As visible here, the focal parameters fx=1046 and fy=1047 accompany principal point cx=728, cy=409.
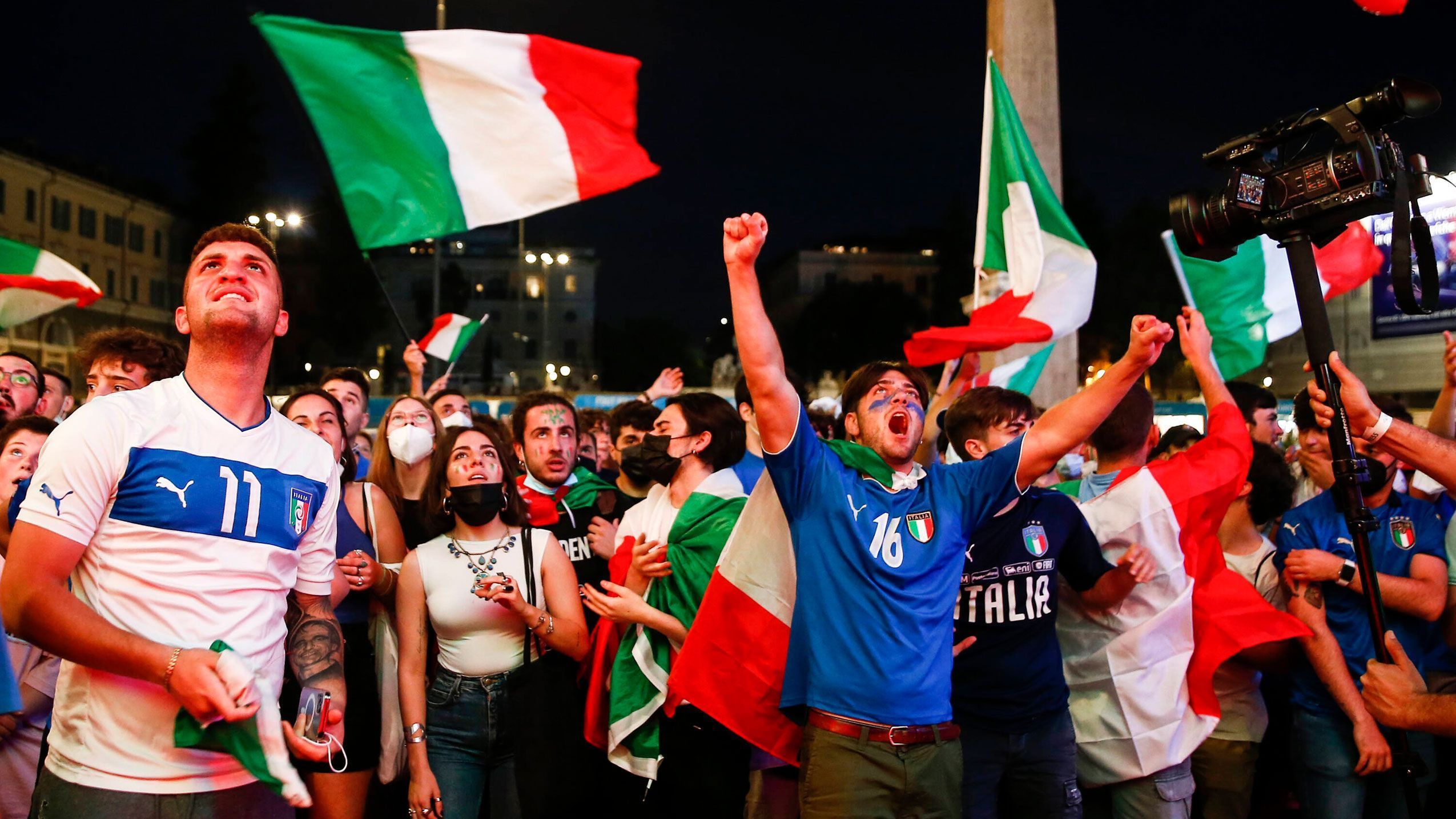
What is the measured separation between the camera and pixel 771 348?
3.06 m

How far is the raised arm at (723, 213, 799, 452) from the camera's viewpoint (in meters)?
3.04

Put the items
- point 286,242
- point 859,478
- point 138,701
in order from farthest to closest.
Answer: point 286,242 → point 859,478 → point 138,701

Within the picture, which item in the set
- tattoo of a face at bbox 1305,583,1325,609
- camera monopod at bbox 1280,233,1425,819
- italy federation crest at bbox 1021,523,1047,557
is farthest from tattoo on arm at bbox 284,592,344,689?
tattoo of a face at bbox 1305,583,1325,609

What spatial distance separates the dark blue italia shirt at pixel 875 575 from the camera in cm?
312

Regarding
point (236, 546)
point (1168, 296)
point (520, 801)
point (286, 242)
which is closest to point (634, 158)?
point (520, 801)

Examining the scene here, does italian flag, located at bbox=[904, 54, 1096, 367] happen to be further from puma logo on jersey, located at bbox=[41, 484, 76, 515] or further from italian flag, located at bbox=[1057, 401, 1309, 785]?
puma logo on jersey, located at bbox=[41, 484, 76, 515]

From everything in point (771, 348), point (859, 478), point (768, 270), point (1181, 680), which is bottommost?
point (1181, 680)

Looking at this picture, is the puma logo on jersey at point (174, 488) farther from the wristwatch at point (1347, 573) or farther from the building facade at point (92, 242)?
the building facade at point (92, 242)

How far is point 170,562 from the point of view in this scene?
2.41 m

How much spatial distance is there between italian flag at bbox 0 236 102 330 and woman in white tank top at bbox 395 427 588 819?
17.6ft

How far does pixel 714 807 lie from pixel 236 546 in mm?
2302

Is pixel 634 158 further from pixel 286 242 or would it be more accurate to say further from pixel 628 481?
pixel 286 242

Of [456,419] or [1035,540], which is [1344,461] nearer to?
[1035,540]

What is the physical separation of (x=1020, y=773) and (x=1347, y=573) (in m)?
1.40
